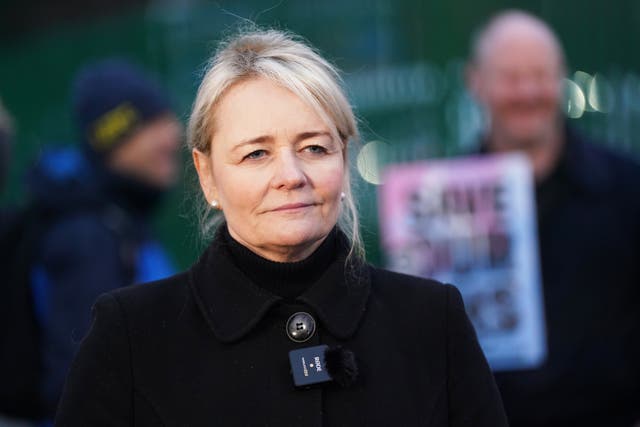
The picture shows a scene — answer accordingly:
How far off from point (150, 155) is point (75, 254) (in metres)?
0.87

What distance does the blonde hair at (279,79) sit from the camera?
2809 mm

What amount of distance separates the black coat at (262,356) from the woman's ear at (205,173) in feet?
0.43

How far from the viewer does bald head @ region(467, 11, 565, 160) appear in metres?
5.25

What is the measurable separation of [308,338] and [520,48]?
2.92 m

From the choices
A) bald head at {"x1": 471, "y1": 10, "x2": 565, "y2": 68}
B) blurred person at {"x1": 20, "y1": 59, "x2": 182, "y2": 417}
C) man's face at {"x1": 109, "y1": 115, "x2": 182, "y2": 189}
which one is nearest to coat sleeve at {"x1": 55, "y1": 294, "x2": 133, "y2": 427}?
blurred person at {"x1": 20, "y1": 59, "x2": 182, "y2": 417}

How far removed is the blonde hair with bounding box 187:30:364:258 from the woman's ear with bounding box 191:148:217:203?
3 cm

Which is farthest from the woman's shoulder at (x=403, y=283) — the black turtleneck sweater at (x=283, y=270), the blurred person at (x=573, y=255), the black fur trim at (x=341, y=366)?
the blurred person at (x=573, y=255)

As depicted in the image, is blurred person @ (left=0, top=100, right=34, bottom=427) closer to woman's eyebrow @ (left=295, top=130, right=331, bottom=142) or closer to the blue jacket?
the blue jacket

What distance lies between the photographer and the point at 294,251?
2855 millimetres

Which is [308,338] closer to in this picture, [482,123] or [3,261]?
[3,261]

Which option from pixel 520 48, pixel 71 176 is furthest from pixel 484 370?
pixel 520 48

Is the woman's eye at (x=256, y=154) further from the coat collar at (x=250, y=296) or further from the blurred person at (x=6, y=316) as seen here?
the blurred person at (x=6, y=316)

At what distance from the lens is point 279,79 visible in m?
2.80

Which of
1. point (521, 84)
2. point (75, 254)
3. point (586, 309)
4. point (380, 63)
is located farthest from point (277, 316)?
point (380, 63)
